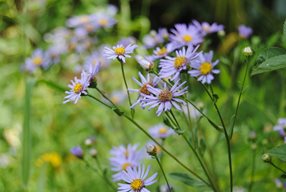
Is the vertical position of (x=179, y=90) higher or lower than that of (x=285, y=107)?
lower

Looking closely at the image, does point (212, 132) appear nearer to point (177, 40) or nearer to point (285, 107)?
point (285, 107)

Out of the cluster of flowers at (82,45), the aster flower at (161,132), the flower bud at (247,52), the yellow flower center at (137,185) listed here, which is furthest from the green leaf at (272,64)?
the cluster of flowers at (82,45)

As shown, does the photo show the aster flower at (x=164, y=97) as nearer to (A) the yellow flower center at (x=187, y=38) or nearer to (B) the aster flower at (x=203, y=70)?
(B) the aster flower at (x=203, y=70)

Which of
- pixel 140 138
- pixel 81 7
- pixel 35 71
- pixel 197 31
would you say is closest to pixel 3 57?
pixel 81 7

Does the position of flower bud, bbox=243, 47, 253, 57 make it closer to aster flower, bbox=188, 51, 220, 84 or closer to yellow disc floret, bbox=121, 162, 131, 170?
aster flower, bbox=188, 51, 220, 84

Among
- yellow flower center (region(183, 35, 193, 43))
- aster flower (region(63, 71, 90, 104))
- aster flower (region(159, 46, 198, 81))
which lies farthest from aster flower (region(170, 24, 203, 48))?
aster flower (region(63, 71, 90, 104))
